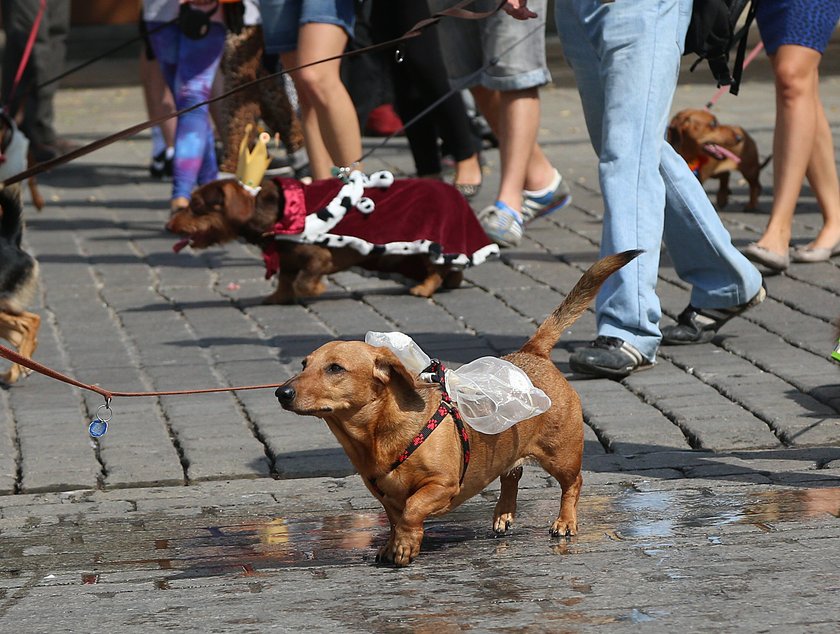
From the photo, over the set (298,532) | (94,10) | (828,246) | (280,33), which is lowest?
(94,10)

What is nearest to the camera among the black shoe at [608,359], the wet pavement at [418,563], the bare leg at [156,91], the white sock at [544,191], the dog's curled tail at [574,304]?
the wet pavement at [418,563]

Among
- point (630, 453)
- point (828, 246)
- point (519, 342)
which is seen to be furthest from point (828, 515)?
point (828, 246)

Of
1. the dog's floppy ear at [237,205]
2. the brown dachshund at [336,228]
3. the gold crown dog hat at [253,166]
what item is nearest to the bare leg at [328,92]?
the gold crown dog hat at [253,166]

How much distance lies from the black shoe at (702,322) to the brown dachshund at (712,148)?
3.02 meters

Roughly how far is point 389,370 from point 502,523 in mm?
639

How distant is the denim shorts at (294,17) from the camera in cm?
728

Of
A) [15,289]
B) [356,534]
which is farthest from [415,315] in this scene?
[356,534]

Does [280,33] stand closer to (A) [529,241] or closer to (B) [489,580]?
(A) [529,241]

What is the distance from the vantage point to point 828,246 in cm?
741

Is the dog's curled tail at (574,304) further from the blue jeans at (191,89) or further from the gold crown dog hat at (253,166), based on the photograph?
the blue jeans at (191,89)

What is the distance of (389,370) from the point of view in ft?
11.9

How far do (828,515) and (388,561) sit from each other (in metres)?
1.23

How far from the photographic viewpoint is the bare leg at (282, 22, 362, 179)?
728 cm

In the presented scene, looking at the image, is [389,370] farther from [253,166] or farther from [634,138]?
[253,166]
